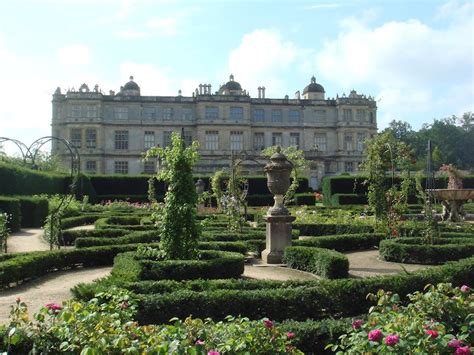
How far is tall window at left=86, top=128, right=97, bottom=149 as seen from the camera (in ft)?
170

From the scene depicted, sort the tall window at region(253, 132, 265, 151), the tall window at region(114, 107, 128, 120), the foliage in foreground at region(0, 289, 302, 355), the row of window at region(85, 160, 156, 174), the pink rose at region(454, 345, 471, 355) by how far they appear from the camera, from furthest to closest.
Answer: the tall window at region(253, 132, 265, 151)
the tall window at region(114, 107, 128, 120)
the row of window at region(85, 160, 156, 174)
the foliage in foreground at region(0, 289, 302, 355)
the pink rose at region(454, 345, 471, 355)

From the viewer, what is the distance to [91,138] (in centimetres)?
5209

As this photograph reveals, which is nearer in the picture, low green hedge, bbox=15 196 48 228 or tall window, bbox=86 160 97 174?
low green hedge, bbox=15 196 48 228

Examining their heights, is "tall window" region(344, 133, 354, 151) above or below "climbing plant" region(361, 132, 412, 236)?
above

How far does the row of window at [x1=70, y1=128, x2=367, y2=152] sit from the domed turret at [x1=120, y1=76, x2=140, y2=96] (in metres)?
5.92

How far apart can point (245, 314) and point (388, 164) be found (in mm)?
9854

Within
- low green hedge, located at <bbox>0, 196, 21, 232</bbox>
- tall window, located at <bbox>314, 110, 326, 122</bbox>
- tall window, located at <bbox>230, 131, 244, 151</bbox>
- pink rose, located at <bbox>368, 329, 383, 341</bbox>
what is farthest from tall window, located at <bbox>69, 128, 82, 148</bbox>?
pink rose, located at <bbox>368, 329, 383, 341</bbox>

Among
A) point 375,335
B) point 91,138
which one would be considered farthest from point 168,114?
point 375,335

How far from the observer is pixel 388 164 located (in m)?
14.5

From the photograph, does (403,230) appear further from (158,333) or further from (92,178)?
(92,178)

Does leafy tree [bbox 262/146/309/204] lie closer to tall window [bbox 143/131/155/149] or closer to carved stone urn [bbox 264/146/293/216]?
carved stone urn [bbox 264/146/293/216]

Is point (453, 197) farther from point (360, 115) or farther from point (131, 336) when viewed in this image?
point (360, 115)

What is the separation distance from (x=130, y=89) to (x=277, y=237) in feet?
161

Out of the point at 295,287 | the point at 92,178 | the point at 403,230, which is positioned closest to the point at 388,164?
the point at 403,230
